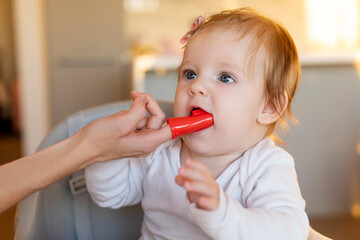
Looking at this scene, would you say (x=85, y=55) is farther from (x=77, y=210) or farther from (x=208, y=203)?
(x=208, y=203)

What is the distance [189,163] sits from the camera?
590 millimetres

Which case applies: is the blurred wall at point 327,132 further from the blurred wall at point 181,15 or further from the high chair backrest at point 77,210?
the blurred wall at point 181,15

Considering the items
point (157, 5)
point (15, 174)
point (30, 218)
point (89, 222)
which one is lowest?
point (89, 222)

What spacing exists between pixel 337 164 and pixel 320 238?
1.47 meters

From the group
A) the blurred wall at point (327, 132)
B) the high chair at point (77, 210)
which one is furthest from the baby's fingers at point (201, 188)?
the blurred wall at point (327, 132)

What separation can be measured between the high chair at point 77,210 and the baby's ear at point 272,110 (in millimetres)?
263

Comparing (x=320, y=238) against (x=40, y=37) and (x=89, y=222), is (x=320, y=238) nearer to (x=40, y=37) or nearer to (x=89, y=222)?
(x=89, y=222)

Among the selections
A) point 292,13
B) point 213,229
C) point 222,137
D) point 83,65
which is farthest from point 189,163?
point 292,13

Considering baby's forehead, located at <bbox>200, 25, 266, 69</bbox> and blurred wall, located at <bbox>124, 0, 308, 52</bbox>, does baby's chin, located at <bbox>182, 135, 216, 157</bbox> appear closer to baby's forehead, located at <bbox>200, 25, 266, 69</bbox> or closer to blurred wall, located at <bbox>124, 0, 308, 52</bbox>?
baby's forehead, located at <bbox>200, 25, 266, 69</bbox>

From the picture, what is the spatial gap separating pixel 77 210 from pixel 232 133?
0.45m

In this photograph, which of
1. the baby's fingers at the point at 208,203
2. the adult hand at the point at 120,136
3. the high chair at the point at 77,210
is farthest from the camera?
the high chair at the point at 77,210

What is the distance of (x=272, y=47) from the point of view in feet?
2.64

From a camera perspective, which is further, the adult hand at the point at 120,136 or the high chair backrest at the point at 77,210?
the high chair backrest at the point at 77,210

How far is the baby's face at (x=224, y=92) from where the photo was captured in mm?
771
